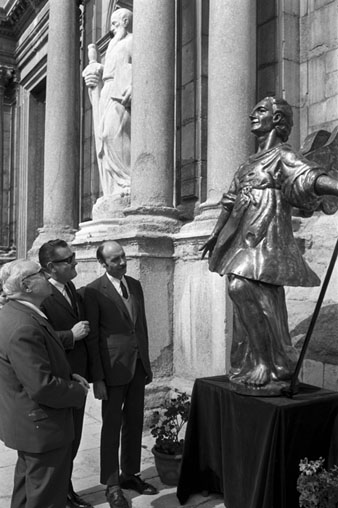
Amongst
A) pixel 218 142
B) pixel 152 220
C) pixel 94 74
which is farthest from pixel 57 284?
pixel 94 74


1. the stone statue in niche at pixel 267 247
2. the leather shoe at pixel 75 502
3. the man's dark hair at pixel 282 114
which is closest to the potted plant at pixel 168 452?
the leather shoe at pixel 75 502

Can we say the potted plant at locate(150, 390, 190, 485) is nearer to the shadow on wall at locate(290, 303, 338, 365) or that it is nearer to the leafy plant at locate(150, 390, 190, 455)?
the leafy plant at locate(150, 390, 190, 455)

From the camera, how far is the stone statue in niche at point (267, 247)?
11.8ft

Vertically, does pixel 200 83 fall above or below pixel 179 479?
above

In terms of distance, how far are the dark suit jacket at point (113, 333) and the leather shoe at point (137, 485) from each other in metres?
0.77

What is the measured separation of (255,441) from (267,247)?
3.92ft

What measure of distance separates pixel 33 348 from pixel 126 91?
→ 543 centimetres

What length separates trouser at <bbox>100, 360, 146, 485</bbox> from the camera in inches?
158

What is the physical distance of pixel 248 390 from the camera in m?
3.64

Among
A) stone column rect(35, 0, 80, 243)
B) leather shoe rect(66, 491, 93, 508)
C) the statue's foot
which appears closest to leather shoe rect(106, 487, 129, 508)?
leather shoe rect(66, 491, 93, 508)

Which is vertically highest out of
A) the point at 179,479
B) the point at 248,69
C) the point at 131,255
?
the point at 248,69

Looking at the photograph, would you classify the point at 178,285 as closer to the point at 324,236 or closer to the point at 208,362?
the point at 208,362

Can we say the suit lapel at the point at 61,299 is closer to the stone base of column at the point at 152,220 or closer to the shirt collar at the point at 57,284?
the shirt collar at the point at 57,284

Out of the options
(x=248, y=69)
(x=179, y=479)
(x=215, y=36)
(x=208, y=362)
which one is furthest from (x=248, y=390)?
(x=215, y=36)
